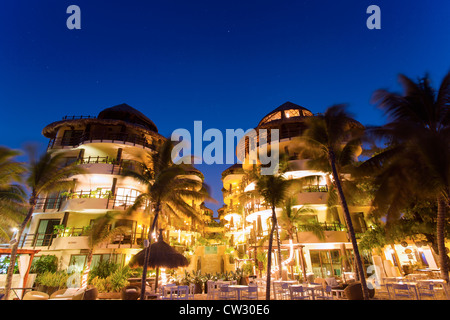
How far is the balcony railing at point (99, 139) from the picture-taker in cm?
2536

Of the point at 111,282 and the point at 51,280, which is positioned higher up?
the point at 51,280

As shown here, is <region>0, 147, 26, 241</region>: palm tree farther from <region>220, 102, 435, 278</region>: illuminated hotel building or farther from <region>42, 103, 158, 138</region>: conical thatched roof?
<region>220, 102, 435, 278</region>: illuminated hotel building

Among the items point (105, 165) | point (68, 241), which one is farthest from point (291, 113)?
point (68, 241)

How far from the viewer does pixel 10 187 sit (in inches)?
620

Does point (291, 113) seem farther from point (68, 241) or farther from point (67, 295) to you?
point (67, 295)

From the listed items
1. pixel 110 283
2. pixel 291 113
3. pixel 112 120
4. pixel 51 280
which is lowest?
pixel 110 283

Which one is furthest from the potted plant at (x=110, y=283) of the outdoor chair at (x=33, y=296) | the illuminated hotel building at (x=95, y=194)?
the outdoor chair at (x=33, y=296)

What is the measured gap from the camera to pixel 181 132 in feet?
69.5

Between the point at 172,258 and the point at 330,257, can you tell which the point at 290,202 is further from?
the point at 172,258

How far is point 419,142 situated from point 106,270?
2114 cm

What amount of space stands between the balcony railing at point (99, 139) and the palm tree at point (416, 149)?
22.5 metres

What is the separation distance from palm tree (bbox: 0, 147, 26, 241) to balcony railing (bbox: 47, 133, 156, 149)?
393 inches

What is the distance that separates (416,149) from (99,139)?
26.2m
